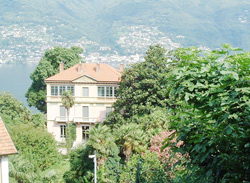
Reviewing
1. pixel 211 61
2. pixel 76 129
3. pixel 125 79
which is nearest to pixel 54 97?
pixel 76 129

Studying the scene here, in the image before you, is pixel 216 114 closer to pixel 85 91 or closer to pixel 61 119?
pixel 85 91

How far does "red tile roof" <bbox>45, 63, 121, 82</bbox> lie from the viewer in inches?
1667

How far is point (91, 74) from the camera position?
43375mm

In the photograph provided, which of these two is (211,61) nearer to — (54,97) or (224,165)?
(224,165)

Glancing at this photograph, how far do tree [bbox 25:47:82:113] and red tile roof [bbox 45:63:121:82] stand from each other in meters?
7.95

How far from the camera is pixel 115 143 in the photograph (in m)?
24.5

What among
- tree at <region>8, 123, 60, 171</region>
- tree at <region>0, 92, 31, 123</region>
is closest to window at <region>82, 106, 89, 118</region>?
tree at <region>0, 92, 31, 123</region>

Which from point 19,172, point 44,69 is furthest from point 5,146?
point 44,69

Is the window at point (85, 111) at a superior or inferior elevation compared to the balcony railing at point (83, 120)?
superior

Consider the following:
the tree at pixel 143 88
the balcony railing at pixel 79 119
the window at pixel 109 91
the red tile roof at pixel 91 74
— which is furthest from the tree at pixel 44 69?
the tree at pixel 143 88

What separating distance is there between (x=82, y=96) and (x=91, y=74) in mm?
2824

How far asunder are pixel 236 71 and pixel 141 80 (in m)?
24.6

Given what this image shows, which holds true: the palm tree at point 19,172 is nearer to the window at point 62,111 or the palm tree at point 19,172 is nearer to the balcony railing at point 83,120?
the balcony railing at point 83,120

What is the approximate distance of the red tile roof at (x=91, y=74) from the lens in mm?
42344
